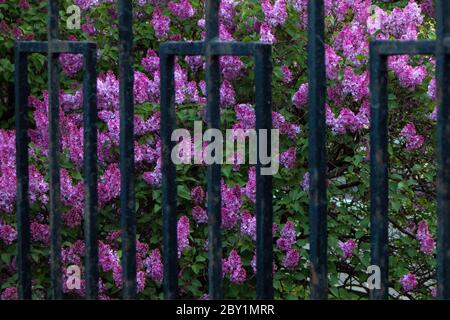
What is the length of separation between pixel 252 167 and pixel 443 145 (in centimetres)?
230

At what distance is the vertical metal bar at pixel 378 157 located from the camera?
132cm

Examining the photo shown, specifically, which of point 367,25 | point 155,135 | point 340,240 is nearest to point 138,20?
point 155,135

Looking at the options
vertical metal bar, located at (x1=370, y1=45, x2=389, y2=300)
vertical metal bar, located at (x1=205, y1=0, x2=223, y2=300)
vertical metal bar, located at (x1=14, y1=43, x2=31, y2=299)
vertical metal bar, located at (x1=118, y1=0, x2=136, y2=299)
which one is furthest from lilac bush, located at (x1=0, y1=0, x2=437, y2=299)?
vertical metal bar, located at (x1=370, y1=45, x2=389, y2=300)

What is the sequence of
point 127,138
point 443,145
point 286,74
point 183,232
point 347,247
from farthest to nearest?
point 286,74, point 347,247, point 183,232, point 127,138, point 443,145

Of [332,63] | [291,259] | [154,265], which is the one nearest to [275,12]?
[332,63]

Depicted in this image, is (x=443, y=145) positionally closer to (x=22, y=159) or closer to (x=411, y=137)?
(x=22, y=159)

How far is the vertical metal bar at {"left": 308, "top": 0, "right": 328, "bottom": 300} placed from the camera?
1.33m

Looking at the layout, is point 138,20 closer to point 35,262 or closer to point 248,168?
point 248,168

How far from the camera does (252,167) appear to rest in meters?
Result: 3.55

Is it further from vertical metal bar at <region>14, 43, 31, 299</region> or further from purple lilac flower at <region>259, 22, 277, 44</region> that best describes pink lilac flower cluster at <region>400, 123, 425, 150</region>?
vertical metal bar at <region>14, 43, 31, 299</region>
